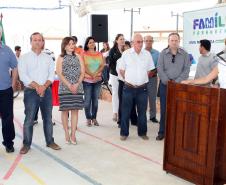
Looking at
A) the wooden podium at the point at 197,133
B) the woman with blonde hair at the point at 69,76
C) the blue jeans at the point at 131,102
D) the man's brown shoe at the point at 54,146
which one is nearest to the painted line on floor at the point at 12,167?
the man's brown shoe at the point at 54,146

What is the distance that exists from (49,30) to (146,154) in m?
6.93

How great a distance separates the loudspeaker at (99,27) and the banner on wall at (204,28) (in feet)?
8.39

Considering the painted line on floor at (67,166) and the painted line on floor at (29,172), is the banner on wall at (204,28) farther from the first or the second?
the painted line on floor at (29,172)

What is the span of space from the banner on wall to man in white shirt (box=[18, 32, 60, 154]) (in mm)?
3090

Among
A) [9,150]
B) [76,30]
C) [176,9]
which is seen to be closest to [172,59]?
[9,150]

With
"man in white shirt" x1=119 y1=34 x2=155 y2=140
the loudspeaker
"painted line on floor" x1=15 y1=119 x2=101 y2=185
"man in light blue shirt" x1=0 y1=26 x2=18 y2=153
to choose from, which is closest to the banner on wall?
"man in white shirt" x1=119 y1=34 x2=155 y2=140

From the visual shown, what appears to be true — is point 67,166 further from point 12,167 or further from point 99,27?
point 99,27

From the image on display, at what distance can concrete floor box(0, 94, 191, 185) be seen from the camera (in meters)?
3.66

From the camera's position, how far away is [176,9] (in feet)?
26.4

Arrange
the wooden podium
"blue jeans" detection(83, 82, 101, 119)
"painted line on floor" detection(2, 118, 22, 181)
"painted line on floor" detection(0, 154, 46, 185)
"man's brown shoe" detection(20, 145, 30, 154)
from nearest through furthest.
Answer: the wooden podium < "painted line on floor" detection(0, 154, 46, 185) < "painted line on floor" detection(2, 118, 22, 181) < "man's brown shoe" detection(20, 145, 30, 154) < "blue jeans" detection(83, 82, 101, 119)

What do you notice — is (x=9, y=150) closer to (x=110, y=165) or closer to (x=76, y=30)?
(x=110, y=165)

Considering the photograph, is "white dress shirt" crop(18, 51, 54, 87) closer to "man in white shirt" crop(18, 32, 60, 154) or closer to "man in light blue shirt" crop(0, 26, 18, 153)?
"man in white shirt" crop(18, 32, 60, 154)

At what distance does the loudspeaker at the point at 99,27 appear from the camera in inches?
353

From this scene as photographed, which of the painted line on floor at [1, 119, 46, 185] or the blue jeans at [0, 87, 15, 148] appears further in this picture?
the blue jeans at [0, 87, 15, 148]
